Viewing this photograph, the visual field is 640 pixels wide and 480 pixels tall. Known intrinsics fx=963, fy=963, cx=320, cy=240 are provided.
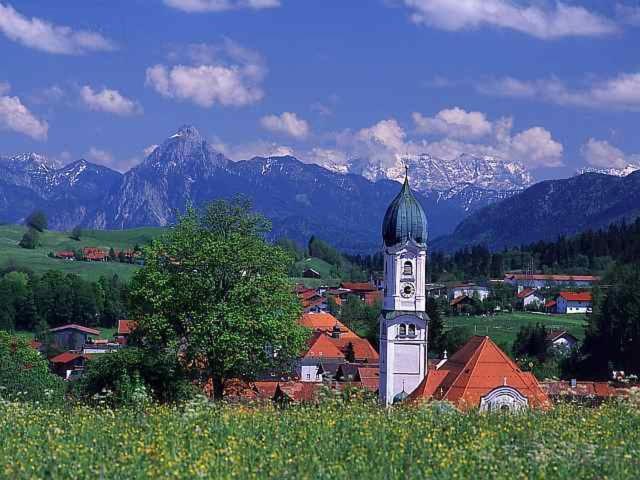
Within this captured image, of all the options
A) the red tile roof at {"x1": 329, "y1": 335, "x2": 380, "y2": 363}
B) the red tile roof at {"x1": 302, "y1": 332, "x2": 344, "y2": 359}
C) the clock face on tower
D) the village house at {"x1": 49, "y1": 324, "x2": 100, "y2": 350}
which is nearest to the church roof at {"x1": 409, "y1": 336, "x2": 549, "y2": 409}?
the clock face on tower

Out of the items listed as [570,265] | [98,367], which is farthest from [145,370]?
[570,265]

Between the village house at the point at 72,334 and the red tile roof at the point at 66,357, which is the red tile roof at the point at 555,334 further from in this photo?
the village house at the point at 72,334

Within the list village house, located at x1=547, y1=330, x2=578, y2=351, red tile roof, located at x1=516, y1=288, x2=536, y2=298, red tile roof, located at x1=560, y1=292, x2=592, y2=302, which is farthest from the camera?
red tile roof, located at x1=516, y1=288, x2=536, y2=298

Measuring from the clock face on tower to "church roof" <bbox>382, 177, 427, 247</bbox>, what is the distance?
2.43 meters

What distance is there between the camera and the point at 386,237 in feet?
183

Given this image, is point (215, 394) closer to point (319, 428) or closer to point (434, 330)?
point (319, 428)

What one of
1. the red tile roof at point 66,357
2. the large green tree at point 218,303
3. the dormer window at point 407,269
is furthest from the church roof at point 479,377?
the red tile roof at point 66,357

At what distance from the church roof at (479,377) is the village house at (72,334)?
282ft

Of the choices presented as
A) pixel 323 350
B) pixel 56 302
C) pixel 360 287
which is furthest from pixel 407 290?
pixel 360 287

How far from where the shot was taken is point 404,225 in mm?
55031

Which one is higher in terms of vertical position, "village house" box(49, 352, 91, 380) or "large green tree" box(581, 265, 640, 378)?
"large green tree" box(581, 265, 640, 378)

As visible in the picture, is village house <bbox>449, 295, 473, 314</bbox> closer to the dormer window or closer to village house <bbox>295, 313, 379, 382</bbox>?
village house <bbox>295, 313, 379, 382</bbox>

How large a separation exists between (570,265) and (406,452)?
192449mm

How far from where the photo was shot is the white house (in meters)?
142
